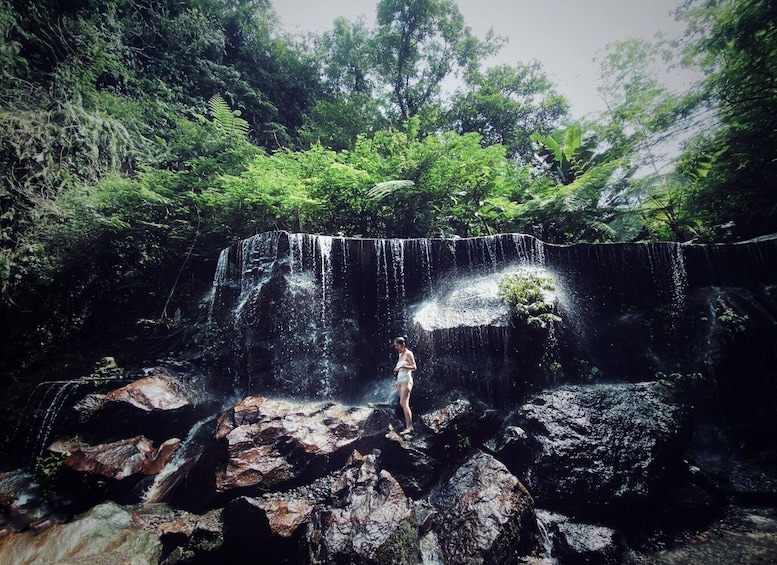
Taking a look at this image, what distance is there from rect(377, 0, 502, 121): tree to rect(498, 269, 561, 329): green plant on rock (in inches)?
594

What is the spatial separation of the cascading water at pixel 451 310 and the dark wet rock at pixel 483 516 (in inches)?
78.6

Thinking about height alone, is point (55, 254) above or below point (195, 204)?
below

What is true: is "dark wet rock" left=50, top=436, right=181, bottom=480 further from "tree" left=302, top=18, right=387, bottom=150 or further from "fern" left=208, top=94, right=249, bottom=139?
"tree" left=302, top=18, right=387, bottom=150

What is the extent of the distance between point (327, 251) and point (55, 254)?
7.63m

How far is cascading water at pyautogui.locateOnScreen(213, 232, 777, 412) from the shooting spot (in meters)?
6.97

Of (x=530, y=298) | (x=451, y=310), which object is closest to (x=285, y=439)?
(x=451, y=310)

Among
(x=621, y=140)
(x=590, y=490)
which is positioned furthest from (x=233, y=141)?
(x=621, y=140)

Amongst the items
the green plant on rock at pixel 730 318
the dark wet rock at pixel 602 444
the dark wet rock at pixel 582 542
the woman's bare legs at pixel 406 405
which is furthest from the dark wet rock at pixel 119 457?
the green plant on rock at pixel 730 318

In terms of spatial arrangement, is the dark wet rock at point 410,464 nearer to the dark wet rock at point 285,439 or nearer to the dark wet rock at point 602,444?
the dark wet rock at point 285,439

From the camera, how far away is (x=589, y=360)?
23.8 ft

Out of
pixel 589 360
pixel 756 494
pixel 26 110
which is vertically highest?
pixel 26 110

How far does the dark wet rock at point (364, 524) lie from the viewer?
3.86m

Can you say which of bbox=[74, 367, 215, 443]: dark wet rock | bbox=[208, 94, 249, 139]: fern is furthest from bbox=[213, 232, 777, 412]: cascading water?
bbox=[208, 94, 249, 139]: fern

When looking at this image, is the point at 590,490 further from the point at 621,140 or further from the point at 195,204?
the point at 621,140
